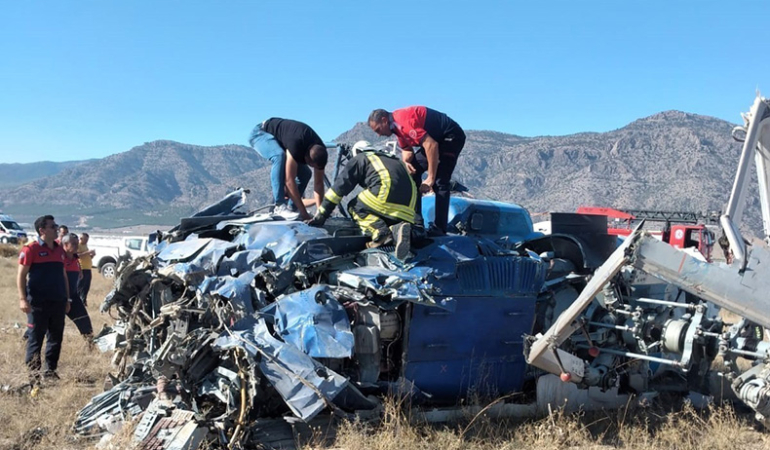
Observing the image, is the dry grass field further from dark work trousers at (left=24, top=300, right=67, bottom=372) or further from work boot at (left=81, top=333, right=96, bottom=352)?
work boot at (left=81, top=333, right=96, bottom=352)

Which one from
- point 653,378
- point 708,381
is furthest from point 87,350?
point 708,381

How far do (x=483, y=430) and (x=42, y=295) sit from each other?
464 centimetres

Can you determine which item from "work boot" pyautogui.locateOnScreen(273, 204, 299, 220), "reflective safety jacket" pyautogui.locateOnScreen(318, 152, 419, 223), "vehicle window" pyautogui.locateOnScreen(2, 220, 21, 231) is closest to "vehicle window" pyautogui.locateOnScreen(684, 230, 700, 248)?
"work boot" pyautogui.locateOnScreen(273, 204, 299, 220)

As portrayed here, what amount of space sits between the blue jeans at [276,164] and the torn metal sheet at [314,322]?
228cm

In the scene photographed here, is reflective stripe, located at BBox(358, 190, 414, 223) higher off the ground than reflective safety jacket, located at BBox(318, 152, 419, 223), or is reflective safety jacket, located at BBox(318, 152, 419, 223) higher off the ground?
reflective safety jacket, located at BBox(318, 152, 419, 223)

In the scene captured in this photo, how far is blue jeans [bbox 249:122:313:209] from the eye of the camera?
7.23m

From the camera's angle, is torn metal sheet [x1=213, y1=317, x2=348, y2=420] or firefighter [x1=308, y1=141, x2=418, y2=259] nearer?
torn metal sheet [x1=213, y1=317, x2=348, y2=420]

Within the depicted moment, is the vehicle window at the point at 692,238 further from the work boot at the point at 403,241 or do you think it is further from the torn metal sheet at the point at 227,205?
the work boot at the point at 403,241

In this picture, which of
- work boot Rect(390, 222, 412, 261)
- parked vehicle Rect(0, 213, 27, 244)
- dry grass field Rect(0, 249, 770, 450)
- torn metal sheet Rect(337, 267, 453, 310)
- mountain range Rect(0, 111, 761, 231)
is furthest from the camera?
mountain range Rect(0, 111, 761, 231)

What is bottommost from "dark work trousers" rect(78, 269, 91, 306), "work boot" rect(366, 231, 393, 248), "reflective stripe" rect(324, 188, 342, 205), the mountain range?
"dark work trousers" rect(78, 269, 91, 306)

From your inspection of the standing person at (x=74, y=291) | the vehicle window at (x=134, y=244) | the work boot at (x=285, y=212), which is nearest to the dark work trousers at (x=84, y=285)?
the standing person at (x=74, y=291)

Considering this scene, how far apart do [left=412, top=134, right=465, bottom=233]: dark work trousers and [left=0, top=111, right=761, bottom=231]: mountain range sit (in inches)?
1435

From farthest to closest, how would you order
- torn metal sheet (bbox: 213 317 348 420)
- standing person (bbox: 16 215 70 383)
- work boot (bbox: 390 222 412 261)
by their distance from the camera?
1. standing person (bbox: 16 215 70 383)
2. work boot (bbox: 390 222 412 261)
3. torn metal sheet (bbox: 213 317 348 420)

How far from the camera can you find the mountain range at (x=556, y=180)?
7538 cm
